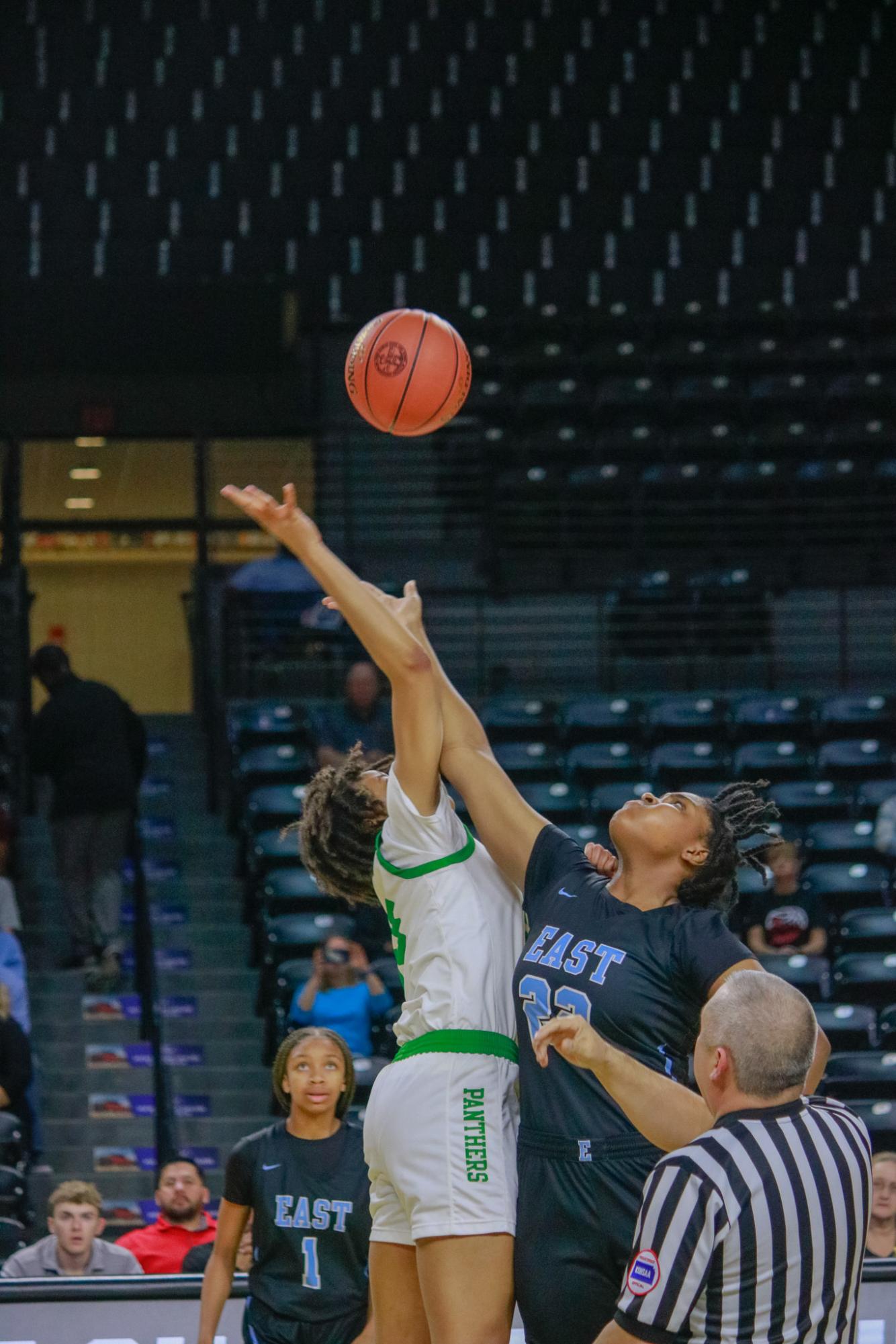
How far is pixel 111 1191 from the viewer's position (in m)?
8.23

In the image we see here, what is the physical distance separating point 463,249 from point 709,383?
281 centimetres

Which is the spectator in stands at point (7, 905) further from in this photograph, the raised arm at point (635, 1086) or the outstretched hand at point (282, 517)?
the raised arm at point (635, 1086)

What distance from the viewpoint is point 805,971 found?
26.9 ft

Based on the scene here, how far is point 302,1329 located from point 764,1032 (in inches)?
95.5

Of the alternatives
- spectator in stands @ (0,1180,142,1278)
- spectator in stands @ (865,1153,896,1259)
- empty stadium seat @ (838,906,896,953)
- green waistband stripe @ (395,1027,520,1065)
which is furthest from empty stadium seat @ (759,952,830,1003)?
green waistband stripe @ (395,1027,520,1065)

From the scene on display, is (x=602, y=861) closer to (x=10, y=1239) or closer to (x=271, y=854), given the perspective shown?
(x=10, y=1239)

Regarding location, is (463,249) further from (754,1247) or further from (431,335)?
(754,1247)

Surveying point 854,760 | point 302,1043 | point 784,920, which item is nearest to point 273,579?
point 854,760

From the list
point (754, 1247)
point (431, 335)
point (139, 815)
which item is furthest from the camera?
point (139, 815)

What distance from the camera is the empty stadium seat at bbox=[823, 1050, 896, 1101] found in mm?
7633

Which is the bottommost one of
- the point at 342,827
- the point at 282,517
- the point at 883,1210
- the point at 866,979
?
the point at 883,1210

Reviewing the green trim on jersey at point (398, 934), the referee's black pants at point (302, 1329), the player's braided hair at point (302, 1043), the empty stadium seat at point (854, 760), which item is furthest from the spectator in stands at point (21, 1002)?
the green trim on jersey at point (398, 934)

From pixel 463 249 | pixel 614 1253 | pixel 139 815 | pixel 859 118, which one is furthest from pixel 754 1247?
pixel 859 118

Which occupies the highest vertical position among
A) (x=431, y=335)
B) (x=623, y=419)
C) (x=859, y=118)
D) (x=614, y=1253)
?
(x=859, y=118)
